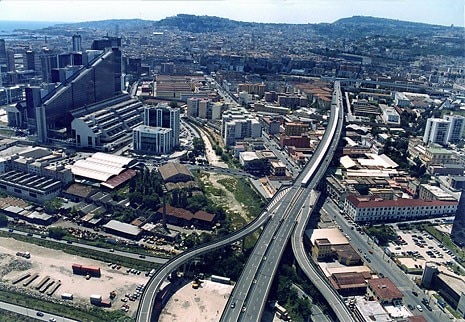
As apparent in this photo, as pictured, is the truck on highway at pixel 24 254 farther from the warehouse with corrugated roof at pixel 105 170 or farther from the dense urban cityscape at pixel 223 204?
the warehouse with corrugated roof at pixel 105 170

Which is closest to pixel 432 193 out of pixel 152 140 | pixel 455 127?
pixel 455 127

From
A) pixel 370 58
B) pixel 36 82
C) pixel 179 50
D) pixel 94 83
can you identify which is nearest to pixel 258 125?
pixel 94 83

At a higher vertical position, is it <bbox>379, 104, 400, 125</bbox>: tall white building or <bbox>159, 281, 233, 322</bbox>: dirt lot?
<bbox>379, 104, 400, 125</bbox>: tall white building

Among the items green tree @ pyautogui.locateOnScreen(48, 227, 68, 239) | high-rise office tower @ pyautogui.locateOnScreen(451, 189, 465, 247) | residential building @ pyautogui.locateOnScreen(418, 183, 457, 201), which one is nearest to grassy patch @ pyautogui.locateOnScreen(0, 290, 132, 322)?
green tree @ pyautogui.locateOnScreen(48, 227, 68, 239)

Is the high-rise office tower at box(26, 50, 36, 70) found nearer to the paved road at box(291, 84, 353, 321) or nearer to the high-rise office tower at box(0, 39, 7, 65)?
the high-rise office tower at box(0, 39, 7, 65)

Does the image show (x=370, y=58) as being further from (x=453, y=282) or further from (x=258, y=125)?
(x=453, y=282)

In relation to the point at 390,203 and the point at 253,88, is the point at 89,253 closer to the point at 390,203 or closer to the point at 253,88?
the point at 390,203

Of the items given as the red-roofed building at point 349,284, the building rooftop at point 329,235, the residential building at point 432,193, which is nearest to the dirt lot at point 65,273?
the red-roofed building at point 349,284
